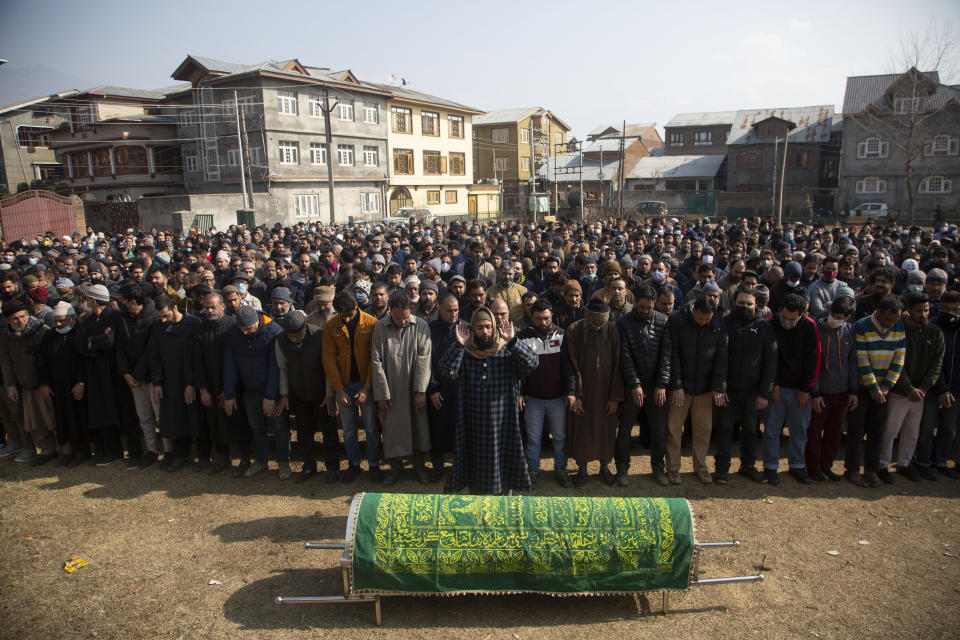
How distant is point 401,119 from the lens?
123ft

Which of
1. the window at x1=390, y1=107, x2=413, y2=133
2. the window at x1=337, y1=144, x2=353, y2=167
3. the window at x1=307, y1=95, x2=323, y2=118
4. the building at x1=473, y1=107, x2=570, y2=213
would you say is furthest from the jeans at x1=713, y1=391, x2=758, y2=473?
the building at x1=473, y1=107, x2=570, y2=213

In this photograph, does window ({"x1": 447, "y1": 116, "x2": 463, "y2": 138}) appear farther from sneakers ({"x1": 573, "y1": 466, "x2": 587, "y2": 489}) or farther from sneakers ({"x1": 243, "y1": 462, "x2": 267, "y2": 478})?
sneakers ({"x1": 573, "y1": 466, "x2": 587, "y2": 489})

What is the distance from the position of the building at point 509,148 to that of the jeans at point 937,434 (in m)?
44.6

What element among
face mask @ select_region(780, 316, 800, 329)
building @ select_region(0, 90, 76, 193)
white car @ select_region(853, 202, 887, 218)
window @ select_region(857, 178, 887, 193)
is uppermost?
building @ select_region(0, 90, 76, 193)

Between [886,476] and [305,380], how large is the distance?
5.82 metres

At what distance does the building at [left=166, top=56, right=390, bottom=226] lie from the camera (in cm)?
2958

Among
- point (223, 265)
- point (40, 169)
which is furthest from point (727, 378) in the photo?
point (40, 169)

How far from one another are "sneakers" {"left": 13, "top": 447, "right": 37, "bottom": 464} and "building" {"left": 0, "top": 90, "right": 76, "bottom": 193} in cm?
4307

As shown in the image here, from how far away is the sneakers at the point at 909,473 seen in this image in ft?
18.4

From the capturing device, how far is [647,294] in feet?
17.3

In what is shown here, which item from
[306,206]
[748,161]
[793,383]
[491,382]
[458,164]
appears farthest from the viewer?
[748,161]

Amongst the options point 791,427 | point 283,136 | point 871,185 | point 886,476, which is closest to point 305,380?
point 791,427

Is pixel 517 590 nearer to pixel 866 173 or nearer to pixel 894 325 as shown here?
pixel 894 325

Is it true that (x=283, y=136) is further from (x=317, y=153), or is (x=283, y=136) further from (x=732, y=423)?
(x=732, y=423)
